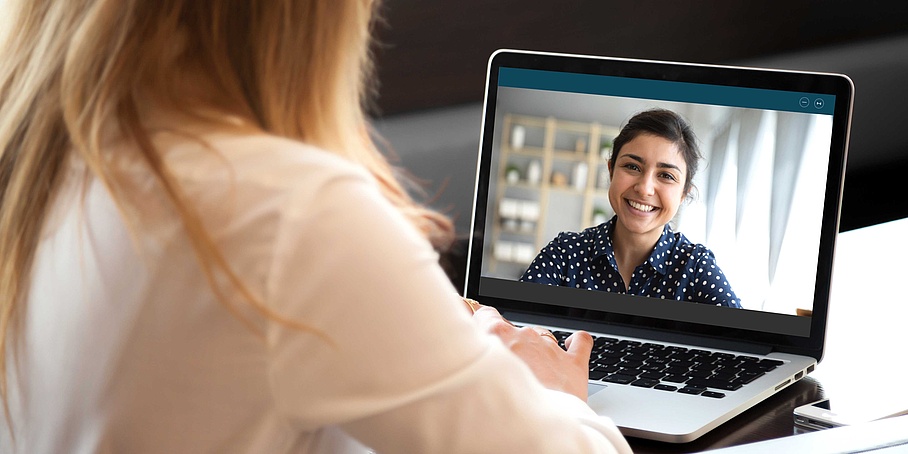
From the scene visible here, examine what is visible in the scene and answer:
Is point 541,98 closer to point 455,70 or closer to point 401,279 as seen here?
point 455,70

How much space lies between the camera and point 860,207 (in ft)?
5.03

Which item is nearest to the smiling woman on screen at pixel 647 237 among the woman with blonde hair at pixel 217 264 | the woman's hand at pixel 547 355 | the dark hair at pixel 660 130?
the dark hair at pixel 660 130

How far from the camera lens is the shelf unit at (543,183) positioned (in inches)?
38.1

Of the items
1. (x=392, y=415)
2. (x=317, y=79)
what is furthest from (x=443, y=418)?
(x=317, y=79)

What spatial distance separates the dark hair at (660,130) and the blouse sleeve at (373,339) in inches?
21.9

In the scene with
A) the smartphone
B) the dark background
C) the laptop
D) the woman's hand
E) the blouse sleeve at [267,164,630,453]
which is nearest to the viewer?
the blouse sleeve at [267,164,630,453]

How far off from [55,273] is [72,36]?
0.11m

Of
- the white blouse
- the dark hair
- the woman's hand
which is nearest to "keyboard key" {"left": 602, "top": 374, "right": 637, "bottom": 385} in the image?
the woman's hand

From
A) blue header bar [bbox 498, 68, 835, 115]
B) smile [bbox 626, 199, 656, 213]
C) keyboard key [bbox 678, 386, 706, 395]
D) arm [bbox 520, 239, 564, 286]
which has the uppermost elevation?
blue header bar [bbox 498, 68, 835, 115]

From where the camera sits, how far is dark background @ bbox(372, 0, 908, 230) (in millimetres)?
1284

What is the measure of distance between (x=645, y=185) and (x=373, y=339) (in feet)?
1.92

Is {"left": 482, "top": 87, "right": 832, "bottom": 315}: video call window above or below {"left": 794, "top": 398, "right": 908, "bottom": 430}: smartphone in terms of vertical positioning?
above

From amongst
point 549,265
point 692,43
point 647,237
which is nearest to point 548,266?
point 549,265

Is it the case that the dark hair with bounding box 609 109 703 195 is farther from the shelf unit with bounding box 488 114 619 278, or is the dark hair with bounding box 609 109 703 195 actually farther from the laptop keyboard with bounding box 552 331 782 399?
the laptop keyboard with bounding box 552 331 782 399
